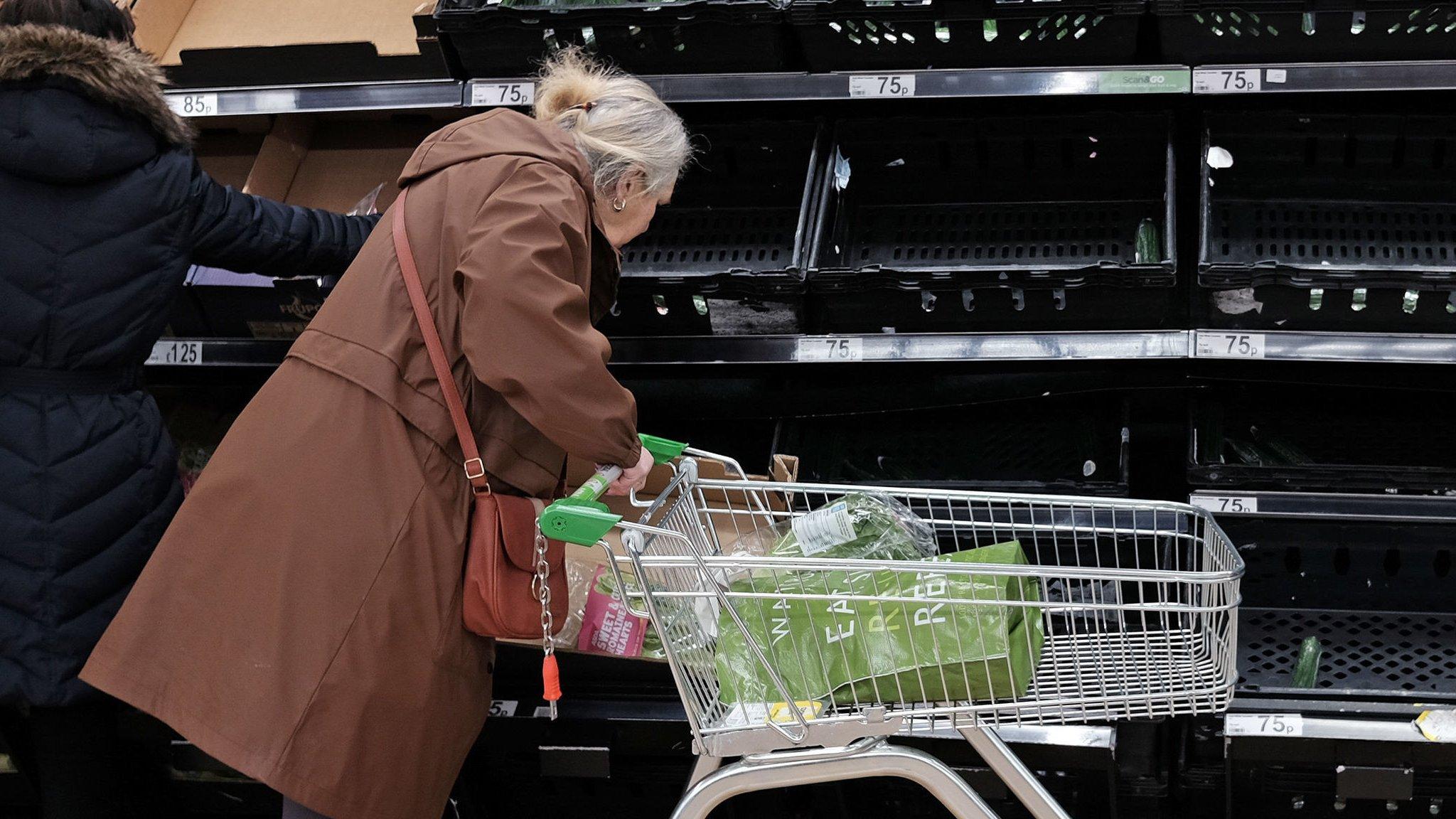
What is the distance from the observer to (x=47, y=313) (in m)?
2.30

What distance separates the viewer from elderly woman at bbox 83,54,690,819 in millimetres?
1959

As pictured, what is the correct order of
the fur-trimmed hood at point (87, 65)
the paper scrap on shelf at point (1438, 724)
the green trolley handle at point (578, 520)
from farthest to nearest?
the paper scrap on shelf at point (1438, 724)
the fur-trimmed hood at point (87, 65)
the green trolley handle at point (578, 520)

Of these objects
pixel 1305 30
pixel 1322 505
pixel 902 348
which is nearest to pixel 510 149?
pixel 902 348

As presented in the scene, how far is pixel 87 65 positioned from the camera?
7.34ft

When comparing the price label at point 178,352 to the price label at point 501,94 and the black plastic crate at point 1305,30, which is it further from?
the black plastic crate at point 1305,30

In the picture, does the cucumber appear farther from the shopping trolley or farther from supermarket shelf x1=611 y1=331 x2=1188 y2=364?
the shopping trolley

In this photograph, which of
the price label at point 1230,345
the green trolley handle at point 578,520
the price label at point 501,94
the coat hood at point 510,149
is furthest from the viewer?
the price label at point 501,94

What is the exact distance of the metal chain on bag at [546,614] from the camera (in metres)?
2.01

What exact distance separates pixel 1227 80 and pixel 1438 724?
3.55ft

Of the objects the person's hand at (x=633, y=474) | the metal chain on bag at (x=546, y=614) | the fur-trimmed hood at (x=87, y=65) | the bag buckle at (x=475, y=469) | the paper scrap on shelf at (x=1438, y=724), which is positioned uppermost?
the fur-trimmed hood at (x=87, y=65)

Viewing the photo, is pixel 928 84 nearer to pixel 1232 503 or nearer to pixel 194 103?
pixel 1232 503

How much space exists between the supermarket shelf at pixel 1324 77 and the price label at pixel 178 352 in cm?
194

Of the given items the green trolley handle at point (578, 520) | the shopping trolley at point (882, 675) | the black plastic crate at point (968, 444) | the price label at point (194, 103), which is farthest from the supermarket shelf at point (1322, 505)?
the price label at point (194, 103)

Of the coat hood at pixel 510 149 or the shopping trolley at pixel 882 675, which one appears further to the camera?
the coat hood at pixel 510 149
